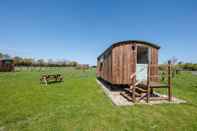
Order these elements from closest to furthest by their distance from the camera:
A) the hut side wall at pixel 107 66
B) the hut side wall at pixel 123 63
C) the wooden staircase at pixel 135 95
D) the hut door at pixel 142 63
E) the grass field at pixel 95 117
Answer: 1. the grass field at pixel 95 117
2. the wooden staircase at pixel 135 95
3. the hut side wall at pixel 123 63
4. the hut door at pixel 142 63
5. the hut side wall at pixel 107 66

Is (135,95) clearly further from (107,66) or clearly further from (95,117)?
(107,66)

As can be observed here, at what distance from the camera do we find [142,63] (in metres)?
10.6

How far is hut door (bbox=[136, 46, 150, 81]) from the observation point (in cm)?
959

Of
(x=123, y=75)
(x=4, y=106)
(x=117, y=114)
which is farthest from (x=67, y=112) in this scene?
(x=123, y=75)

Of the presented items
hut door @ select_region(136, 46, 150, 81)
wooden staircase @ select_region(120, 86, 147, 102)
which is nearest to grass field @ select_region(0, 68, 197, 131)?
wooden staircase @ select_region(120, 86, 147, 102)

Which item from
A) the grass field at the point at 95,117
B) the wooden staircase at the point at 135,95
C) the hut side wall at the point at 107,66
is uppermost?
the hut side wall at the point at 107,66

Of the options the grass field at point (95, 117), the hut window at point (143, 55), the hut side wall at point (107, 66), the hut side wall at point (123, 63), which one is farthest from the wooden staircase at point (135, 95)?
the hut window at point (143, 55)

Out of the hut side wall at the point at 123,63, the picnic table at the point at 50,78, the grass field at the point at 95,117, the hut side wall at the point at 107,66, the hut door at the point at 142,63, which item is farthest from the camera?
the picnic table at the point at 50,78

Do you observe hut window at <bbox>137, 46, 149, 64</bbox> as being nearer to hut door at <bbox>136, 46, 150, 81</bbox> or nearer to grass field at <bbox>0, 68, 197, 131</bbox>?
hut door at <bbox>136, 46, 150, 81</bbox>

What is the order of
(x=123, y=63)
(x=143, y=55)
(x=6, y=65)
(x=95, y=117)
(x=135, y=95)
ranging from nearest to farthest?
(x=95, y=117), (x=135, y=95), (x=123, y=63), (x=143, y=55), (x=6, y=65)

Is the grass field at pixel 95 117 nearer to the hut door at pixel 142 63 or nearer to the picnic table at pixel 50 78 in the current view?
the hut door at pixel 142 63

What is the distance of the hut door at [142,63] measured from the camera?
31.4ft

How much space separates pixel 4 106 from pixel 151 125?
17.7 feet

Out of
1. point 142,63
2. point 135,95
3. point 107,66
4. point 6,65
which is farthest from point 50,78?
point 6,65
